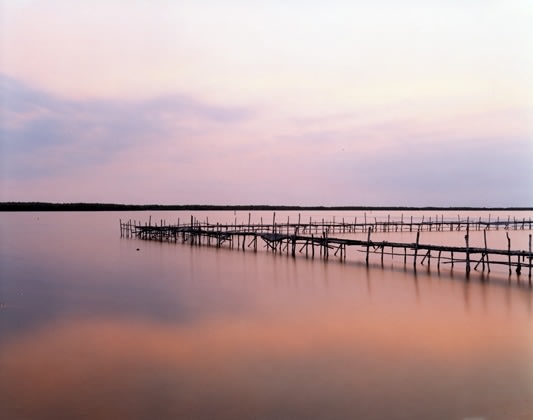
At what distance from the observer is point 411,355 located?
753 cm

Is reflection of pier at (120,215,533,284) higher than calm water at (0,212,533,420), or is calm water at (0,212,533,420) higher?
reflection of pier at (120,215,533,284)

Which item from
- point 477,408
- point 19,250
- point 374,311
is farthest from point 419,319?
point 19,250

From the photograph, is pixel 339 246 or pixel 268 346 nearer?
pixel 268 346

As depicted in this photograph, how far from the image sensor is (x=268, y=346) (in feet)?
26.2

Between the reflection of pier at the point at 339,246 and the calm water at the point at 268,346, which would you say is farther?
the reflection of pier at the point at 339,246

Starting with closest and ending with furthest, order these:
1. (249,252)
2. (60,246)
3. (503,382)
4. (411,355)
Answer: (503,382), (411,355), (249,252), (60,246)

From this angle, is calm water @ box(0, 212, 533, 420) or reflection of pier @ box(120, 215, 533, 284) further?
reflection of pier @ box(120, 215, 533, 284)

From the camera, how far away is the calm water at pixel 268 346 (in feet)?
18.9

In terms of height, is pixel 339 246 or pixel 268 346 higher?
pixel 339 246

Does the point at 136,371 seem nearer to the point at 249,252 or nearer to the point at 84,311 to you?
the point at 84,311

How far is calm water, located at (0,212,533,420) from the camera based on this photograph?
576 cm

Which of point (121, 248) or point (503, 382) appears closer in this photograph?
point (503, 382)

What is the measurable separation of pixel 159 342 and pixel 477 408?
479cm

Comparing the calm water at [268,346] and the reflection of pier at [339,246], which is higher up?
the reflection of pier at [339,246]
